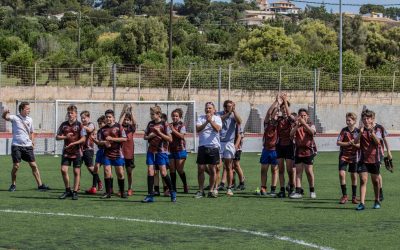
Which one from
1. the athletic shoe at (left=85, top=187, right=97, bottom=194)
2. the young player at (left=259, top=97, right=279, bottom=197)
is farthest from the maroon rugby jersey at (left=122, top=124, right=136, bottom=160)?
the young player at (left=259, top=97, right=279, bottom=197)

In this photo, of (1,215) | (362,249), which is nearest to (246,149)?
(1,215)

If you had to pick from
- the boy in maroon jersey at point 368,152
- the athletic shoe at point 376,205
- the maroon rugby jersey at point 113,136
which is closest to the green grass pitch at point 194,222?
the athletic shoe at point 376,205

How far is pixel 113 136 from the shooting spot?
56.2ft

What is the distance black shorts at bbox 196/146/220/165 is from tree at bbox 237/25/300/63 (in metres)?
61.3

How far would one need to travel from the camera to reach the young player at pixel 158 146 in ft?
54.9

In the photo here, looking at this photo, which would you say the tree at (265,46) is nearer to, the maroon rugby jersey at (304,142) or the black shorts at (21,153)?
the black shorts at (21,153)

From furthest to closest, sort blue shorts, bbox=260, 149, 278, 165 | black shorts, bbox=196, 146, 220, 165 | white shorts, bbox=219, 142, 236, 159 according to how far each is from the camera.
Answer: blue shorts, bbox=260, 149, 278, 165 < white shorts, bbox=219, 142, 236, 159 < black shorts, bbox=196, 146, 220, 165

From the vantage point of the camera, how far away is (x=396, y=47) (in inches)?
3393

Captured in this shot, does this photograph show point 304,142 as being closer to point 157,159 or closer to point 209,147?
point 209,147

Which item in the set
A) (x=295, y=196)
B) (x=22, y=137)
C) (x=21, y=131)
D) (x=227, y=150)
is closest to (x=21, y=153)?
(x=22, y=137)

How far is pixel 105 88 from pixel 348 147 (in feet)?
76.4

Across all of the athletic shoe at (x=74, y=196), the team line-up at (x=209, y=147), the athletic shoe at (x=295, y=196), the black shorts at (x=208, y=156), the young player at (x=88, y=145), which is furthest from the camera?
the young player at (x=88, y=145)

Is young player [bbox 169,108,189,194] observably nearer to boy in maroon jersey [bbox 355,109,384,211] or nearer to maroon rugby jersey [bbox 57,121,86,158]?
maroon rugby jersey [bbox 57,121,86,158]

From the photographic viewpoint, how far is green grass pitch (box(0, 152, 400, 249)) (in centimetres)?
1186
